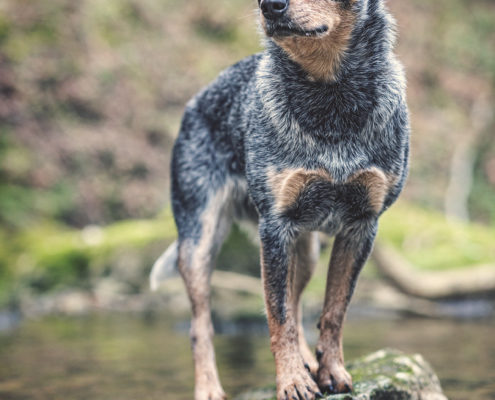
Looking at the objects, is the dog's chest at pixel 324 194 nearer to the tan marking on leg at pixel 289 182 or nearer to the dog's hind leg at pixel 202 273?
the tan marking on leg at pixel 289 182

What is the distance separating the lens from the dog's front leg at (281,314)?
326 centimetres

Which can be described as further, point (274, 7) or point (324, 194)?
Result: point (324, 194)

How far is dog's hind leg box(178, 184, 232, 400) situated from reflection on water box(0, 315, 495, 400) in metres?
0.96

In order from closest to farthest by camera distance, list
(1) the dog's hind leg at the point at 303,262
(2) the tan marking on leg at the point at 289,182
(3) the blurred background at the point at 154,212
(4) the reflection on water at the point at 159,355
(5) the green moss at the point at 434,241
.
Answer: (2) the tan marking on leg at the point at 289,182 → (1) the dog's hind leg at the point at 303,262 → (4) the reflection on water at the point at 159,355 → (3) the blurred background at the point at 154,212 → (5) the green moss at the point at 434,241

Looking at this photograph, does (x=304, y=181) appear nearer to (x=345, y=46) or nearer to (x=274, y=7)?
(x=345, y=46)

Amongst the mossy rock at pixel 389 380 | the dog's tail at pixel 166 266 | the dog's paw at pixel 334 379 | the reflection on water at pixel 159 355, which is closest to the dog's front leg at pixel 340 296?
the dog's paw at pixel 334 379

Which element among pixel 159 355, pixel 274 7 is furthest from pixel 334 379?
pixel 159 355

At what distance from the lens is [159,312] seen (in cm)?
1017

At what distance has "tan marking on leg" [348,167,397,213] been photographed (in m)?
3.21

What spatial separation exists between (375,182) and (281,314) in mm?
853

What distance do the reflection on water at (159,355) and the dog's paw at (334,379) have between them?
1.60m

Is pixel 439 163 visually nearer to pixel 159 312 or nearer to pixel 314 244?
pixel 159 312

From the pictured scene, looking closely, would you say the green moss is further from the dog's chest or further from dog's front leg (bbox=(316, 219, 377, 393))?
the dog's chest

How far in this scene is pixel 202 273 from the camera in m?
4.12
